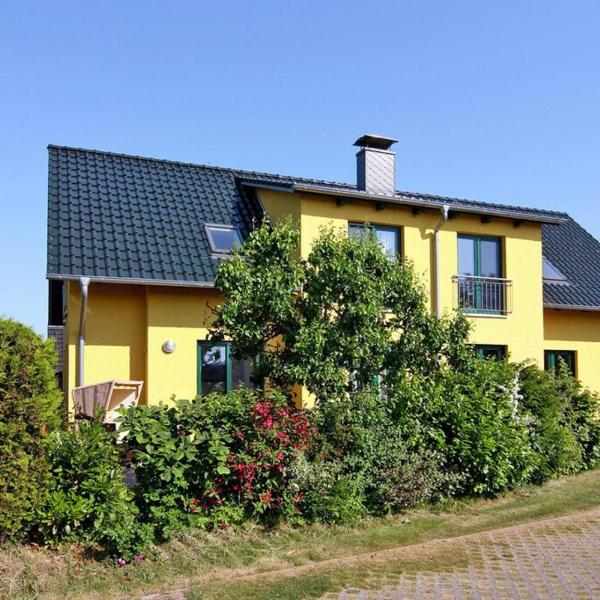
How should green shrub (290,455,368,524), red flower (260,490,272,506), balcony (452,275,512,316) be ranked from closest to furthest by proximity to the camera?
red flower (260,490,272,506) < green shrub (290,455,368,524) < balcony (452,275,512,316)

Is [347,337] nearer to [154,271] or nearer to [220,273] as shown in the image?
[220,273]

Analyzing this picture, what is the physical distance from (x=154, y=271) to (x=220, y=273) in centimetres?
396

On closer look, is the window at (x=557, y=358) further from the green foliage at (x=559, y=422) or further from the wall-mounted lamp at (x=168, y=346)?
the wall-mounted lamp at (x=168, y=346)

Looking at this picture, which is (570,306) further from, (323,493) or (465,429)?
(323,493)

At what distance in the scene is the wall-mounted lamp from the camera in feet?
43.1

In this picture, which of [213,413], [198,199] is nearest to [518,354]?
[198,199]

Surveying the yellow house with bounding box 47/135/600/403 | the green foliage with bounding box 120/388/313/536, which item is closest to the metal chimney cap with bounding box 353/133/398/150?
the yellow house with bounding box 47/135/600/403

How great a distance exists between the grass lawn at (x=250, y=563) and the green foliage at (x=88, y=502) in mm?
187

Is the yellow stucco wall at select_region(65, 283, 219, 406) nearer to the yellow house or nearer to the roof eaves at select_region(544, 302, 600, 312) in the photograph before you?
the yellow house

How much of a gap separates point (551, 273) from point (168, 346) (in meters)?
10.8

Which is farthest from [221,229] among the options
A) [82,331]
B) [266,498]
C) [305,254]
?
[266,498]

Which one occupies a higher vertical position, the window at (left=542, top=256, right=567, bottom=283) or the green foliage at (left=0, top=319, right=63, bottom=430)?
the window at (left=542, top=256, right=567, bottom=283)

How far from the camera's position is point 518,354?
16.6m

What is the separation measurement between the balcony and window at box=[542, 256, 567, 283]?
101 inches
